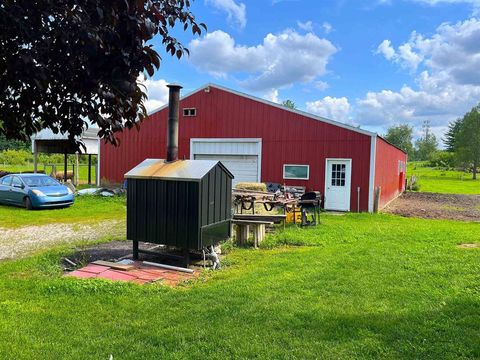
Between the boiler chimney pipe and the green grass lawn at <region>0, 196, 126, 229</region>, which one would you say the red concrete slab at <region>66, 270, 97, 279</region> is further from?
the green grass lawn at <region>0, 196, 126, 229</region>

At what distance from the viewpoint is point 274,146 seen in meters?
16.9

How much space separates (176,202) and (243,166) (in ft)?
36.5

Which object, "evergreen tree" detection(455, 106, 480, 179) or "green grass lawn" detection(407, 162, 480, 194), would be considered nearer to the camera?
"green grass lawn" detection(407, 162, 480, 194)

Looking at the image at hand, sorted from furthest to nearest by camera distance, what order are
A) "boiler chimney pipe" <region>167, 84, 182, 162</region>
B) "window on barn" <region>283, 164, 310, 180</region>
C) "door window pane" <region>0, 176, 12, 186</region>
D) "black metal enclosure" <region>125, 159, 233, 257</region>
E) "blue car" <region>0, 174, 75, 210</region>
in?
"window on barn" <region>283, 164, 310, 180</region>
"door window pane" <region>0, 176, 12, 186</region>
"blue car" <region>0, 174, 75, 210</region>
"boiler chimney pipe" <region>167, 84, 182, 162</region>
"black metal enclosure" <region>125, 159, 233, 257</region>

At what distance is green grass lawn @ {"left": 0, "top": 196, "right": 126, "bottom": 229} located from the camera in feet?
39.3

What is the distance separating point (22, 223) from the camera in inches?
453

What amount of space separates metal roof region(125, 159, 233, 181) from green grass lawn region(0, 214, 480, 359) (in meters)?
1.67

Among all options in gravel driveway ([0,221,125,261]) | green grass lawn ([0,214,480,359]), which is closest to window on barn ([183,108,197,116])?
gravel driveway ([0,221,125,261])

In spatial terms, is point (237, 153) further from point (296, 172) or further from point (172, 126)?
point (172, 126)

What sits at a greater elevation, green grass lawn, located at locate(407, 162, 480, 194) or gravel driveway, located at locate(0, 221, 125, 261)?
green grass lawn, located at locate(407, 162, 480, 194)

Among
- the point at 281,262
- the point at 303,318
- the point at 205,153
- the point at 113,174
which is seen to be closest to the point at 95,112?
Result: the point at 303,318

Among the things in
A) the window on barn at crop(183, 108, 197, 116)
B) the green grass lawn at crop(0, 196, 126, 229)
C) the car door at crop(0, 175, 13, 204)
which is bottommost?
the green grass lawn at crop(0, 196, 126, 229)

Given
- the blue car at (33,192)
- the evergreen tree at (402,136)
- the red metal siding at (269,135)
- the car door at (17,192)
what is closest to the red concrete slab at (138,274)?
the blue car at (33,192)

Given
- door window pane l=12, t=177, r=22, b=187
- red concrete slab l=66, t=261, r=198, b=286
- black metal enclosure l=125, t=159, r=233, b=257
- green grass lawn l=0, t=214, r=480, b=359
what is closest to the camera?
green grass lawn l=0, t=214, r=480, b=359
